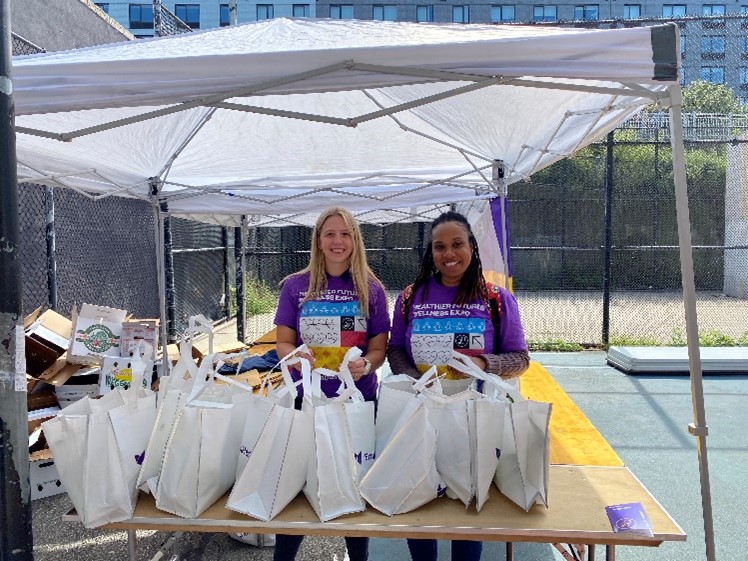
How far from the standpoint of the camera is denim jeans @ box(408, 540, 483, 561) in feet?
7.01

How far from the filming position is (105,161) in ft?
12.2

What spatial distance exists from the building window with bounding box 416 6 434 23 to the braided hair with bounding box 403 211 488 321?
119ft

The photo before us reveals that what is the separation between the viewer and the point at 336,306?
254 cm

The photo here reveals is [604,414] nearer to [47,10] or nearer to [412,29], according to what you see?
[412,29]

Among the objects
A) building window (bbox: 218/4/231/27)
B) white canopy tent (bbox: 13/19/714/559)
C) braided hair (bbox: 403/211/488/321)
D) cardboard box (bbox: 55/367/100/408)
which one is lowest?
cardboard box (bbox: 55/367/100/408)

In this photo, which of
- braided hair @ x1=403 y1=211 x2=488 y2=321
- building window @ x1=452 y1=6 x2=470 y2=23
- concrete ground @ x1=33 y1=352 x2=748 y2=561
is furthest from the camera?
building window @ x1=452 y1=6 x2=470 y2=23

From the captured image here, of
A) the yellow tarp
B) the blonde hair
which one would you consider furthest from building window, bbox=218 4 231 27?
the blonde hair

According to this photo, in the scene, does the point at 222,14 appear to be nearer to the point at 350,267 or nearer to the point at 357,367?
the point at 350,267

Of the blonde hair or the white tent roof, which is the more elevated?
the white tent roof

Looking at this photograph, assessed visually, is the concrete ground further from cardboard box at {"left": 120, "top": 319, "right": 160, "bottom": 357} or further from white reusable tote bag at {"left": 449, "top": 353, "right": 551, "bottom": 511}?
white reusable tote bag at {"left": 449, "top": 353, "right": 551, "bottom": 511}

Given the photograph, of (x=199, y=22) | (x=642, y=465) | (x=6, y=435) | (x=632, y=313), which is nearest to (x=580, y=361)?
(x=642, y=465)

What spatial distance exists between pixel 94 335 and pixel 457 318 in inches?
124

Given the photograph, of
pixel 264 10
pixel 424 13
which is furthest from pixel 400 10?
pixel 264 10

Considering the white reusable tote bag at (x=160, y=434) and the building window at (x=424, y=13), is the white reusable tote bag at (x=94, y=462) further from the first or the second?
the building window at (x=424, y=13)
